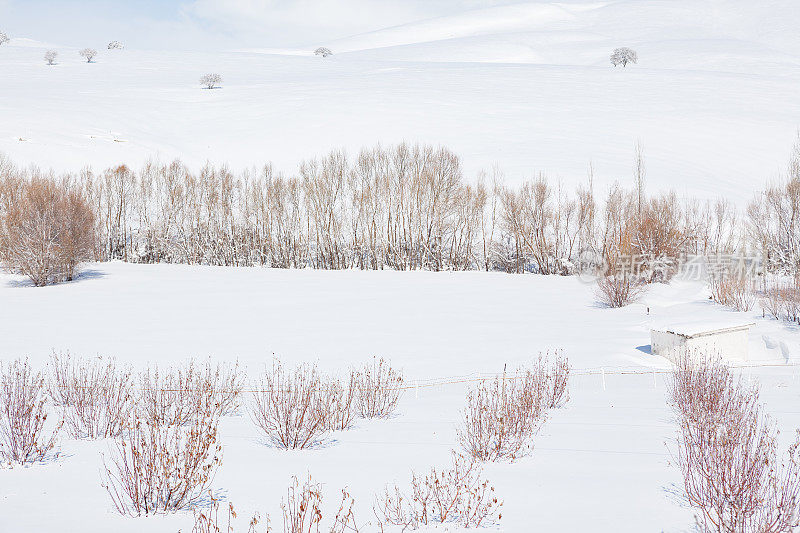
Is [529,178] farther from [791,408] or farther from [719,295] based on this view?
[791,408]

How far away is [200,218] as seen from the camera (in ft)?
157

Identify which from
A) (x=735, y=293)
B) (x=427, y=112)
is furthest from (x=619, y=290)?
(x=427, y=112)

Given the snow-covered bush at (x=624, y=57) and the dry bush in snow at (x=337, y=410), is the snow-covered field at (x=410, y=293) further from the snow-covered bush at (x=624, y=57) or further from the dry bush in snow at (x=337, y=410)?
the snow-covered bush at (x=624, y=57)

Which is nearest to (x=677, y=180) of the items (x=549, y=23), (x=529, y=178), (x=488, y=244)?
(x=529, y=178)

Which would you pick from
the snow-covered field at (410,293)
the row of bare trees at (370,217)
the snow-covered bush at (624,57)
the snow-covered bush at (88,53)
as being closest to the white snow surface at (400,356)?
the snow-covered field at (410,293)

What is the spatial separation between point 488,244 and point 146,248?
27.7 meters

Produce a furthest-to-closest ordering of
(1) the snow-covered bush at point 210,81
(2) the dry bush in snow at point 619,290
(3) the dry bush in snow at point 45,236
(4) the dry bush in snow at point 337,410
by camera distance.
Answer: (1) the snow-covered bush at point 210,81
(3) the dry bush in snow at point 45,236
(2) the dry bush in snow at point 619,290
(4) the dry bush in snow at point 337,410

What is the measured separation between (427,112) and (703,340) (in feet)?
179

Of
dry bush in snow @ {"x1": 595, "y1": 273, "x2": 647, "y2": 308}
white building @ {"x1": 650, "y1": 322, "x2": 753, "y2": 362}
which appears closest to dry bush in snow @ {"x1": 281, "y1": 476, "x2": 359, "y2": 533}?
white building @ {"x1": 650, "y1": 322, "x2": 753, "y2": 362}

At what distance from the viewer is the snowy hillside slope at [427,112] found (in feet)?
181

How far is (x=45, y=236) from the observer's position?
3186 centimetres

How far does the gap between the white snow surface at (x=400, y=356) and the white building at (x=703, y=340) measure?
1.85ft

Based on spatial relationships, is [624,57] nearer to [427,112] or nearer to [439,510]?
[427,112]

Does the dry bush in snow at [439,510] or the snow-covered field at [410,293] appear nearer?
the dry bush in snow at [439,510]
